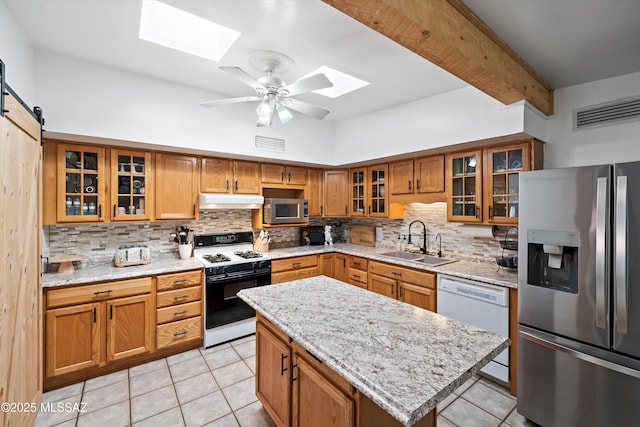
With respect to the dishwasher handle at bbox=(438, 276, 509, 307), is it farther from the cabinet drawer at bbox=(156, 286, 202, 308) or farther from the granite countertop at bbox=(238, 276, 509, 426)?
the cabinet drawer at bbox=(156, 286, 202, 308)

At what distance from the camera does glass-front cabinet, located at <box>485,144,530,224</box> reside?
2.63 metres

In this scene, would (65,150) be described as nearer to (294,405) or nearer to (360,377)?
(294,405)

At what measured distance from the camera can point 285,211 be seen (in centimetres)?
383

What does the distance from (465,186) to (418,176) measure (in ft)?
1.85

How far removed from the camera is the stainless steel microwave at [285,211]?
3711mm

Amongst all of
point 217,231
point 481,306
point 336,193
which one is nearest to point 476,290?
point 481,306

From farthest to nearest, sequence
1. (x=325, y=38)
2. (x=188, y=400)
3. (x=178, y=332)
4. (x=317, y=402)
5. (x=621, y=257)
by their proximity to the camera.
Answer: (x=178, y=332), (x=188, y=400), (x=325, y=38), (x=621, y=257), (x=317, y=402)

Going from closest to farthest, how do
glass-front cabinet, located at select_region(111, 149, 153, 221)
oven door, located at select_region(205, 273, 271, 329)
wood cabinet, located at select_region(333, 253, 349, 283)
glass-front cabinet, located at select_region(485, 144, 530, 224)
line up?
glass-front cabinet, located at select_region(485, 144, 530, 224) → glass-front cabinet, located at select_region(111, 149, 153, 221) → oven door, located at select_region(205, 273, 271, 329) → wood cabinet, located at select_region(333, 253, 349, 283)

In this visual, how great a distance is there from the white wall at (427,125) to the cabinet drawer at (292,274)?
5.19 ft

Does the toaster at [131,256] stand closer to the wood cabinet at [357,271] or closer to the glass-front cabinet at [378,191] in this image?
the wood cabinet at [357,271]

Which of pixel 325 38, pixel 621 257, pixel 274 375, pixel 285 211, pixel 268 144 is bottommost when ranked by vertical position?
pixel 274 375

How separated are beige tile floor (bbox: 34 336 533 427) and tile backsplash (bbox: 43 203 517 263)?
1.24 meters

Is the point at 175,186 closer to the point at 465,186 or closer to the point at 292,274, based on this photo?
the point at 292,274

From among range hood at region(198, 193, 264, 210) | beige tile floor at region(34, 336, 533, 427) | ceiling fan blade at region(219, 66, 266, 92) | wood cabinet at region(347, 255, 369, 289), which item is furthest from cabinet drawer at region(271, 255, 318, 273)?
ceiling fan blade at region(219, 66, 266, 92)
